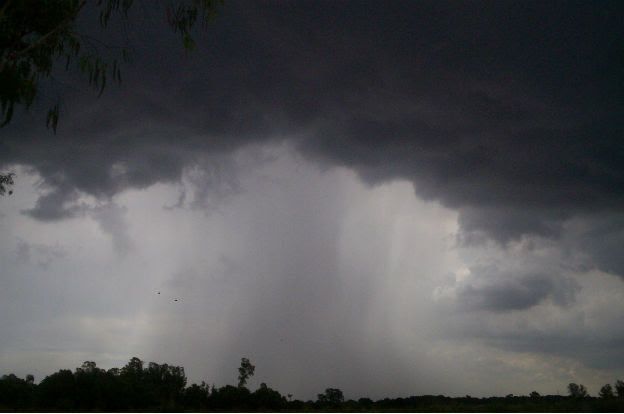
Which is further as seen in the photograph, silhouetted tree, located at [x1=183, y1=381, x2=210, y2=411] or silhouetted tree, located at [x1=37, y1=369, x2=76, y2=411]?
silhouetted tree, located at [x1=183, y1=381, x2=210, y2=411]

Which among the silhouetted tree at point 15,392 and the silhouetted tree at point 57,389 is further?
the silhouetted tree at point 15,392

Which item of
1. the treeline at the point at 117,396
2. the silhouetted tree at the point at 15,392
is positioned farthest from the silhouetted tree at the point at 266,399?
the silhouetted tree at the point at 15,392

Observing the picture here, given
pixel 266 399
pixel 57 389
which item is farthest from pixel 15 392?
pixel 266 399

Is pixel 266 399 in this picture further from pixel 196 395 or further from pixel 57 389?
pixel 57 389

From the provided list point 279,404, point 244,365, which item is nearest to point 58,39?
point 279,404

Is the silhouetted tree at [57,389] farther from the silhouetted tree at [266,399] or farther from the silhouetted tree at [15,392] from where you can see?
the silhouetted tree at [266,399]

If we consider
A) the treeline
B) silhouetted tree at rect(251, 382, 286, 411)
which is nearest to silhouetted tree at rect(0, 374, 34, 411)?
the treeline

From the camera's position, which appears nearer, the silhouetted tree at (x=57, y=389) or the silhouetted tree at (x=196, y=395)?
the silhouetted tree at (x=57, y=389)

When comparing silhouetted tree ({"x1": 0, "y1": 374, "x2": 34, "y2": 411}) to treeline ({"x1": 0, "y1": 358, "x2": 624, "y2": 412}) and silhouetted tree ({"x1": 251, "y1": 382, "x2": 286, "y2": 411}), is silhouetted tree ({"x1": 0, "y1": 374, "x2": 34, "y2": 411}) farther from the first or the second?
silhouetted tree ({"x1": 251, "y1": 382, "x2": 286, "y2": 411})

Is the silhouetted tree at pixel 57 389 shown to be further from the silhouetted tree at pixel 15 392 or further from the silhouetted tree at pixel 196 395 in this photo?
the silhouetted tree at pixel 196 395

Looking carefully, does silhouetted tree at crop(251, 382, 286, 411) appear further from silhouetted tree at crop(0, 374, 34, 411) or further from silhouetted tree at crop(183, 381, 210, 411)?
silhouetted tree at crop(0, 374, 34, 411)

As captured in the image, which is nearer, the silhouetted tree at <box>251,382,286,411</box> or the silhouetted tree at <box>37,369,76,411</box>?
the silhouetted tree at <box>37,369,76,411</box>

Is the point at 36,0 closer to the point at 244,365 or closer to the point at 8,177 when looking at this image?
the point at 8,177

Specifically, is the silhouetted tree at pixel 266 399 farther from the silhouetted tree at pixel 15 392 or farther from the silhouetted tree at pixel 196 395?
the silhouetted tree at pixel 15 392
